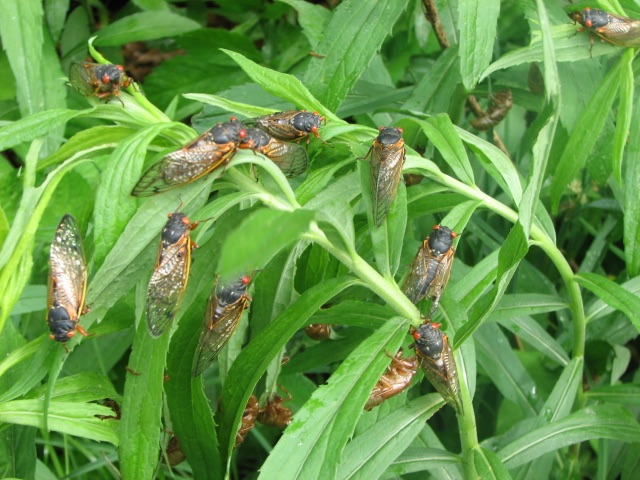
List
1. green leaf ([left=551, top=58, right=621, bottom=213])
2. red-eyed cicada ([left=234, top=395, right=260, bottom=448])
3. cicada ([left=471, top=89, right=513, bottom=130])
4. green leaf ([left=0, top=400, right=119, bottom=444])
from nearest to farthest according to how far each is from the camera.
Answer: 1. green leaf ([left=0, top=400, right=119, bottom=444])
2. green leaf ([left=551, top=58, right=621, bottom=213])
3. red-eyed cicada ([left=234, top=395, right=260, bottom=448])
4. cicada ([left=471, top=89, right=513, bottom=130])

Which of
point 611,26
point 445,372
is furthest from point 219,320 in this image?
point 611,26

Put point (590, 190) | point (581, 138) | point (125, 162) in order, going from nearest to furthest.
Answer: point (125, 162) < point (581, 138) < point (590, 190)

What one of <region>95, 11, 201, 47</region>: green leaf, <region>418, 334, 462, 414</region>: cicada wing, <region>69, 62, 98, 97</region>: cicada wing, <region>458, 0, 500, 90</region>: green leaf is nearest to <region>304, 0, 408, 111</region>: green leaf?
<region>458, 0, 500, 90</region>: green leaf

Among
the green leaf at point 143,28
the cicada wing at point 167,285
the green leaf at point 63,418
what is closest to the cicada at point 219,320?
the cicada wing at point 167,285

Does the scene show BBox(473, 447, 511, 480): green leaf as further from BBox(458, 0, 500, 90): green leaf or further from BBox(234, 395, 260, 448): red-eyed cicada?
BBox(458, 0, 500, 90): green leaf

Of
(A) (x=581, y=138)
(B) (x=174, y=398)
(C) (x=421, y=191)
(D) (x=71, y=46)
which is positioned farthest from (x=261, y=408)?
(D) (x=71, y=46)

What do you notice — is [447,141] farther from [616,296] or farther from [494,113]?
[494,113]

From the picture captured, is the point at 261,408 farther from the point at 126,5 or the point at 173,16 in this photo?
the point at 126,5
